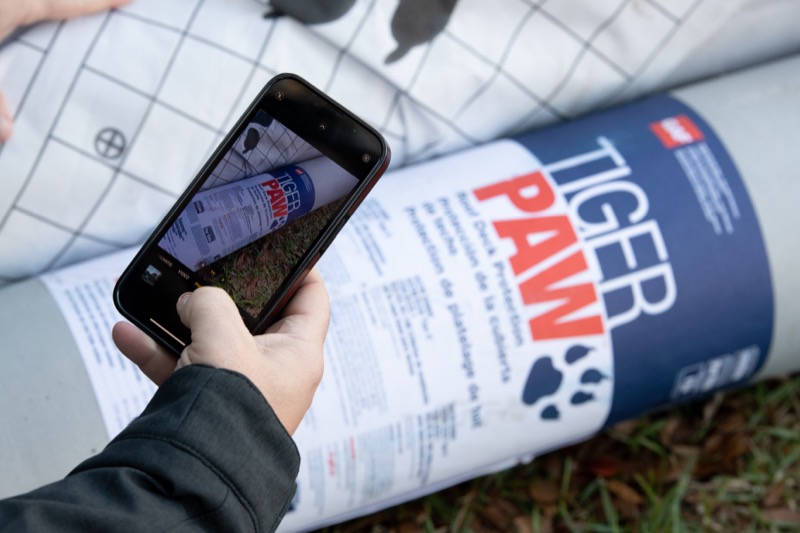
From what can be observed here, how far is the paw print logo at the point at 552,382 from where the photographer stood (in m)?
0.90

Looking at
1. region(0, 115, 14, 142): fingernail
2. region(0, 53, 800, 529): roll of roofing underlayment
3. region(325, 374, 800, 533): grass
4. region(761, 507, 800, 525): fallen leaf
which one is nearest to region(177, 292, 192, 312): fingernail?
region(0, 53, 800, 529): roll of roofing underlayment

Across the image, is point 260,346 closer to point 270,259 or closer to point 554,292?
point 270,259

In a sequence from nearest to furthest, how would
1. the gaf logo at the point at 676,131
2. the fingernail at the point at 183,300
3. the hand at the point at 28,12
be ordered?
the fingernail at the point at 183,300, the hand at the point at 28,12, the gaf logo at the point at 676,131

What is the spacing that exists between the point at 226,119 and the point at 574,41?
0.42 metres

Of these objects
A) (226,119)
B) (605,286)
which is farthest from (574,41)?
(226,119)

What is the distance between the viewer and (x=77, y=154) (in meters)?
0.90

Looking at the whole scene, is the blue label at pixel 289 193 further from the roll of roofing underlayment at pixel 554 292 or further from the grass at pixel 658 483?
the grass at pixel 658 483

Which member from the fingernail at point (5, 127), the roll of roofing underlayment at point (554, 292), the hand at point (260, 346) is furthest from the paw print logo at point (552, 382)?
the fingernail at point (5, 127)

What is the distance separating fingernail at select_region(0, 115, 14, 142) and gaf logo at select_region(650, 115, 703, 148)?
0.69m

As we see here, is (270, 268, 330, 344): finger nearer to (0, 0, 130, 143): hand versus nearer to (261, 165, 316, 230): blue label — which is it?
(261, 165, 316, 230): blue label

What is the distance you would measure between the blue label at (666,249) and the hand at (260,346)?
1.25 feet

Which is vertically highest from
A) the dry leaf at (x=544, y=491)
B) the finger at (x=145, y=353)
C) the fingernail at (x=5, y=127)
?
the fingernail at (x=5, y=127)

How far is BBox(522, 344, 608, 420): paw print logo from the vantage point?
0.90 metres

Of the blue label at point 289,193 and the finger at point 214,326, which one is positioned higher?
the blue label at point 289,193
